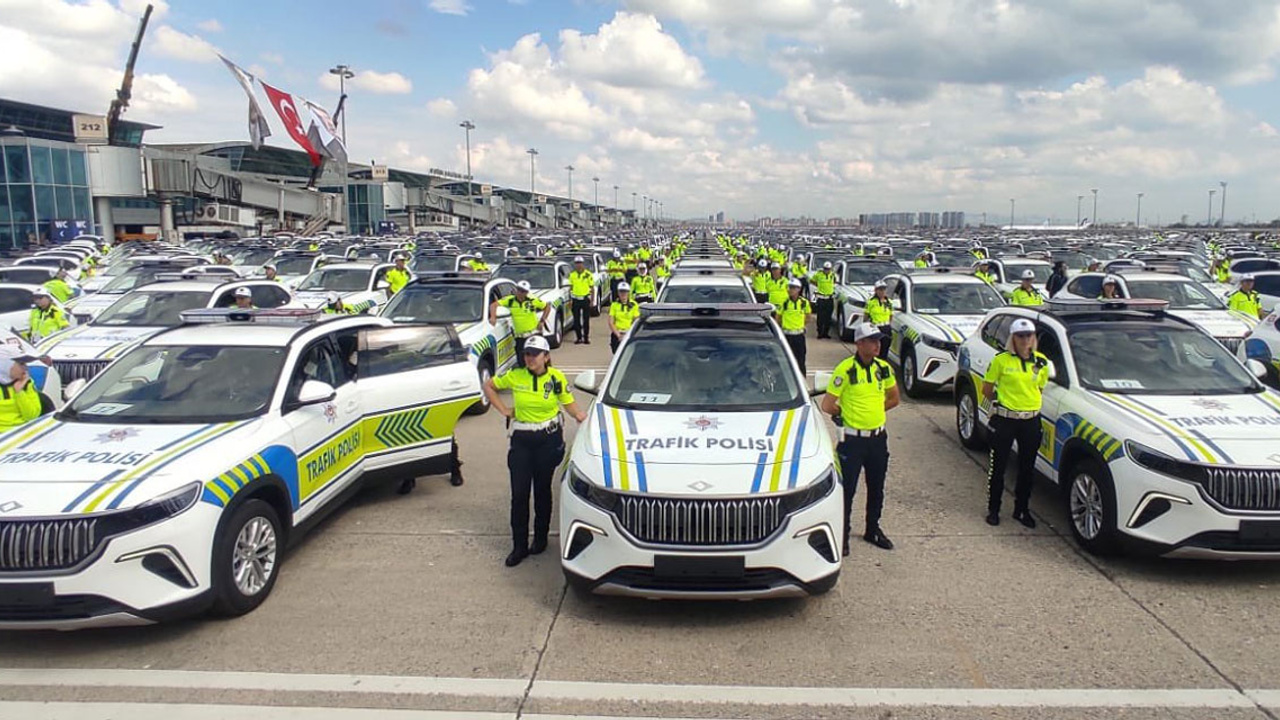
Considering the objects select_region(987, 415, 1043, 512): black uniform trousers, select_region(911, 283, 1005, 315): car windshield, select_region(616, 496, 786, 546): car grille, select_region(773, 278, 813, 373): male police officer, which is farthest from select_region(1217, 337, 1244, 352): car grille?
select_region(616, 496, 786, 546): car grille

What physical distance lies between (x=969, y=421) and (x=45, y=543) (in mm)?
7864

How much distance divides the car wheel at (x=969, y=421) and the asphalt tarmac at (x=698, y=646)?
8.05 feet

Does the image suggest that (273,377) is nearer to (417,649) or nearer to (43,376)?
(417,649)

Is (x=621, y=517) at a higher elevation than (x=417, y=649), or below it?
higher

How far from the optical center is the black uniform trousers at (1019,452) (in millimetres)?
6371

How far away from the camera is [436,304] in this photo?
38.7 ft

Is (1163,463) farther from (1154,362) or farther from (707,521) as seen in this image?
(707,521)

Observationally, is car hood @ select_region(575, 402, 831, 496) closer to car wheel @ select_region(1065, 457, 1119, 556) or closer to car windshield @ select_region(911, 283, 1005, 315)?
car wheel @ select_region(1065, 457, 1119, 556)

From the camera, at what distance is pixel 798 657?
4570mm

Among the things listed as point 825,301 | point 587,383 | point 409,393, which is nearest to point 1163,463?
point 587,383

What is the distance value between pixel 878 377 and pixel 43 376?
27.7 feet

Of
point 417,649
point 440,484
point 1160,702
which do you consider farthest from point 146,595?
point 1160,702

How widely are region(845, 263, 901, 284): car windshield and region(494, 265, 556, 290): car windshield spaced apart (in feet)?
20.8

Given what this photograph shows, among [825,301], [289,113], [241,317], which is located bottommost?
[825,301]
